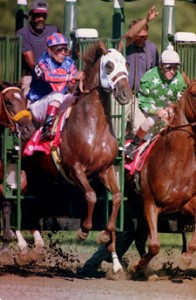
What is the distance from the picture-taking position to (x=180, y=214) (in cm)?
1859

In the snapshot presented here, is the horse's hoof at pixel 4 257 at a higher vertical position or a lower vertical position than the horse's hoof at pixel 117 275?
higher

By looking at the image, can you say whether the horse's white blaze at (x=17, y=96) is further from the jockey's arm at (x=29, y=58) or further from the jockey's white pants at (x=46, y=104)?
the jockey's arm at (x=29, y=58)

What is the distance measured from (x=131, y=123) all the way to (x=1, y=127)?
1999mm

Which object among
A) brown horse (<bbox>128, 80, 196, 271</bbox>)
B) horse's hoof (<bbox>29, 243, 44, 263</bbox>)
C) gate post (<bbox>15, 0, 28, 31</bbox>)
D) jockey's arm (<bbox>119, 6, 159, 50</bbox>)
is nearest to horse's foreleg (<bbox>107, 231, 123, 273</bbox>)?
brown horse (<bbox>128, 80, 196, 271</bbox>)

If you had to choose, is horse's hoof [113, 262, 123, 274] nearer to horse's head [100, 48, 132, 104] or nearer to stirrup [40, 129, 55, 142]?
stirrup [40, 129, 55, 142]

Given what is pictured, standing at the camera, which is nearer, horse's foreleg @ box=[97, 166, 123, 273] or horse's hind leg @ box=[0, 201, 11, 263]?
horse's foreleg @ box=[97, 166, 123, 273]

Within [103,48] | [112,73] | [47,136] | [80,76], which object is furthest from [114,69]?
[47,136]

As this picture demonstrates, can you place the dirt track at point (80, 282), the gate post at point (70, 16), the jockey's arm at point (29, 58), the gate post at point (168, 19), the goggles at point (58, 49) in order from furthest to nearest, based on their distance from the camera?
1. the gate post at point (168, 19)
2. the gate post at point (70, 16)
3. the jockey's arm at point (29, 58)
4. the goggles at point (58, 49)
5. the dirt track at point (80, 282)

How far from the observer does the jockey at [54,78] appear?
1853cm

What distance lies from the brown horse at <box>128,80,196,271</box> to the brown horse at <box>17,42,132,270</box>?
0.41 m

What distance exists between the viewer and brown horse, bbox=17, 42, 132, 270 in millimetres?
18156

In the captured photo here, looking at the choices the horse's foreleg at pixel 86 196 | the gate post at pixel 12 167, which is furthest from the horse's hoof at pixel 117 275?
the gate post at pixel 12 167

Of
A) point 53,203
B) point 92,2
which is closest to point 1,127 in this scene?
point 53,203

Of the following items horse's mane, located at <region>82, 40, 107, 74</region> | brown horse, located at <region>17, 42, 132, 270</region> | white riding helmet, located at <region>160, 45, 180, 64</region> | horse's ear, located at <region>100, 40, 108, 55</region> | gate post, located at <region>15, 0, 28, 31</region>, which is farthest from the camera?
gate post, located at <region>15, 0, 28, 31</region>
